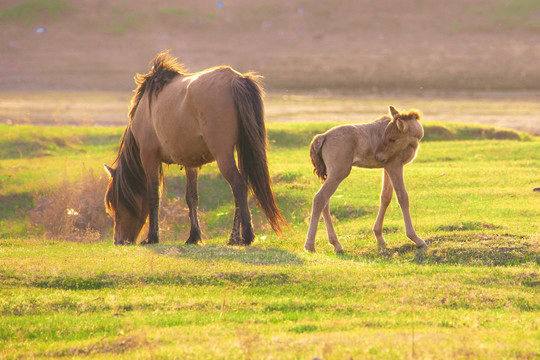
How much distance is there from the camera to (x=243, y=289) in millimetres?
8188

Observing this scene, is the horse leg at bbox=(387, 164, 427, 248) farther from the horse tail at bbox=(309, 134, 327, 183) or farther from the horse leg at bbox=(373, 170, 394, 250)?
the horse tail at bbox=(309, 134, 327, 183)

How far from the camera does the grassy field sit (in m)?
6.25

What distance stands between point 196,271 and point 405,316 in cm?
277

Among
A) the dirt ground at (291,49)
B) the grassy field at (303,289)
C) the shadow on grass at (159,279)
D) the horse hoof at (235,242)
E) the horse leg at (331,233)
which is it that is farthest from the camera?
the dirt ground at (291,49)

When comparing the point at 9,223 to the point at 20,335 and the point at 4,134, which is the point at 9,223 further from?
the point at 20,335

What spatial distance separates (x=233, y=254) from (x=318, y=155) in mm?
1817

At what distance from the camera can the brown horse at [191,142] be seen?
10.4 m

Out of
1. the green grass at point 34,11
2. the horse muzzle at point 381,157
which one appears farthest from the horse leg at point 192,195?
the green grass at point 34,11

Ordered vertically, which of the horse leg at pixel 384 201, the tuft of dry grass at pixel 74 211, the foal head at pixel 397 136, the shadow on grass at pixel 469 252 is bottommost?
the tuft of dry grass at pixel 74 211

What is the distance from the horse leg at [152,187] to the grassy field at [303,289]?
3.97 ft

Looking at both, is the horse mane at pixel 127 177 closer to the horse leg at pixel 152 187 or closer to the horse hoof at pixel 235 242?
the horse leg at pixel 152 187

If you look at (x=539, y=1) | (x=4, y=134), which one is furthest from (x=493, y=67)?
(x=4, y=134)

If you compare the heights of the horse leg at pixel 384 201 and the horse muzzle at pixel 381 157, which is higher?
the horse muzzle at pixel 381 157

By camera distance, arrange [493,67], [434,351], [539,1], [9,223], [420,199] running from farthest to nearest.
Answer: [539,1], [493,67], [9,223], [420,199], [434,351]
